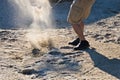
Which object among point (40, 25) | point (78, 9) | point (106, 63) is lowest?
point (106, 63)

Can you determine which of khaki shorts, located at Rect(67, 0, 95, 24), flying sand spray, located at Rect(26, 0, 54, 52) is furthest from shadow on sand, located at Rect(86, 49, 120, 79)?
flying sand spray, located at Rect(26, 0, 54, 52)

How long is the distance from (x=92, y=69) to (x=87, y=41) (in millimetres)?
1186

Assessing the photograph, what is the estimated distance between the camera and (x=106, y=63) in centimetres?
599

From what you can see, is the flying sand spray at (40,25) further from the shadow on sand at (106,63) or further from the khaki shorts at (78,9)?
the shadow on sand at (106,63)

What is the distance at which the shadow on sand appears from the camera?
221 inches

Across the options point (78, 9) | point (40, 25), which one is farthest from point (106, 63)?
point (40, 25)

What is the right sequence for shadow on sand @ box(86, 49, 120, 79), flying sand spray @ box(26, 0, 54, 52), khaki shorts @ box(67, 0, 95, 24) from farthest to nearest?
flying sand spray @ box(26, 0, 54, 52) → khaki shorts @ box(67, 0, 95, 24) → shadow on sand @ box(86, 49, 120, 79)

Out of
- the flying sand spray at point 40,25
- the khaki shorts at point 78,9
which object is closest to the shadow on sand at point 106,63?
the khaki shorts at point 78,9

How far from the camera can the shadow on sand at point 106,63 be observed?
5625 mm

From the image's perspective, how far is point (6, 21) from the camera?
29.1 ft

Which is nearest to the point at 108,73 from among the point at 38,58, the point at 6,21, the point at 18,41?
the point at 38,58

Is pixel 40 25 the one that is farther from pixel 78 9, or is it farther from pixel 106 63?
pixel 106 63

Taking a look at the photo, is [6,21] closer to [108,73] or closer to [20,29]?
[20,29]

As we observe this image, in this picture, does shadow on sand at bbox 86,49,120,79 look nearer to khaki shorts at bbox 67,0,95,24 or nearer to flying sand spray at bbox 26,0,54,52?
khaki shorts at bbox 67,0,95,24
